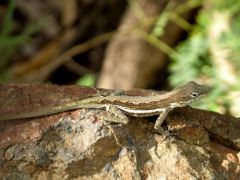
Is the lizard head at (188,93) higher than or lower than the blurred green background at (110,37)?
lower

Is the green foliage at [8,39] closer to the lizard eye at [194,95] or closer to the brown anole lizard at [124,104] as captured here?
the brown anole lizard at [124,104]

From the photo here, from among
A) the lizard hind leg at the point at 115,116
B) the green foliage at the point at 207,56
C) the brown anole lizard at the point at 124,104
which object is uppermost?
the green foliage at the point at 207,56

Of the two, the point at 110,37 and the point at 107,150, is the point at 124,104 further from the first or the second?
the point at 110,37

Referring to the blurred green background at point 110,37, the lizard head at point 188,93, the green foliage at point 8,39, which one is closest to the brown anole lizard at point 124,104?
the lizard head at point 188,93

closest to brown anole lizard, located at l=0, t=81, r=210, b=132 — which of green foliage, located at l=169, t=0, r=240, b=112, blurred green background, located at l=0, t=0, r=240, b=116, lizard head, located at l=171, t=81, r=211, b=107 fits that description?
lizard head, located at l=171, t=81, r=211, b=107

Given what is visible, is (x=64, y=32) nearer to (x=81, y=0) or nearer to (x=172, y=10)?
(x=81, y=0)

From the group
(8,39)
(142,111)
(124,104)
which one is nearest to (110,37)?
(8,39)

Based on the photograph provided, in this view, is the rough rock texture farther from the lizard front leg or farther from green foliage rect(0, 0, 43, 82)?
green foliage rect(0, 0, 43, 82)
